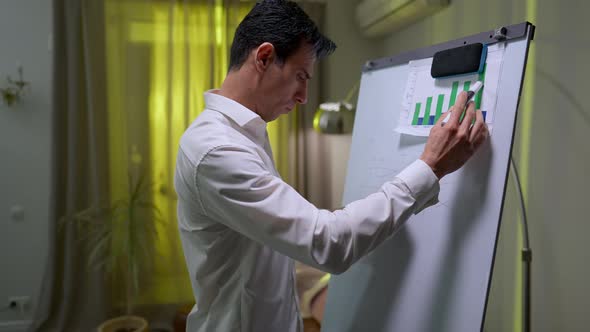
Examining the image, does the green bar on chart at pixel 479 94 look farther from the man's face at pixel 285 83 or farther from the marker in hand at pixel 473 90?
the man's face at pixel 285 83

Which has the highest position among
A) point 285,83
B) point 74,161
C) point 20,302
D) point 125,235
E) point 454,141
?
point 285,83

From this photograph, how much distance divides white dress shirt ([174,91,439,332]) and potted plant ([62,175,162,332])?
165 cm

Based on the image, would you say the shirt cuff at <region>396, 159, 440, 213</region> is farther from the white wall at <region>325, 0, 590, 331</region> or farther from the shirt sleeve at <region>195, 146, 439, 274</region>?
the white wall at <region>325, 0, 590, 331</region>

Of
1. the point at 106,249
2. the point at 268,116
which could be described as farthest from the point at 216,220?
the point at 106,249

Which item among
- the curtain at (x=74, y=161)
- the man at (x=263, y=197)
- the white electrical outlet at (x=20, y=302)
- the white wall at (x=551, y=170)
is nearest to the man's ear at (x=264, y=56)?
the man at (x=263, y=197)

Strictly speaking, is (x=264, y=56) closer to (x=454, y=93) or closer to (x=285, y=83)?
(x=285, y=83)

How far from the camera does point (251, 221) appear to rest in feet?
2.66

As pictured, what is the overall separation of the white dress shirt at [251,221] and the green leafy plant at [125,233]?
65.0 inches

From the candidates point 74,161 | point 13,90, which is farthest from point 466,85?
point 13,90

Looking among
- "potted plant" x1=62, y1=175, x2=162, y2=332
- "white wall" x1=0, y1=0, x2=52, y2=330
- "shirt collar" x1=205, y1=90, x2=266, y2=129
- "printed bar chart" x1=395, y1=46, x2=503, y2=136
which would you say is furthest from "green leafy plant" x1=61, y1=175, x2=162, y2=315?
"printed bar chart" x1=395, y1=46, x2=503, y2=136

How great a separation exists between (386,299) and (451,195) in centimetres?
34

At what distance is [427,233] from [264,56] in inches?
22.6

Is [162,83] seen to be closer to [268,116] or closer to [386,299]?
[268,116]

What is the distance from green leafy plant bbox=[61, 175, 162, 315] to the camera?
8.30 feet
